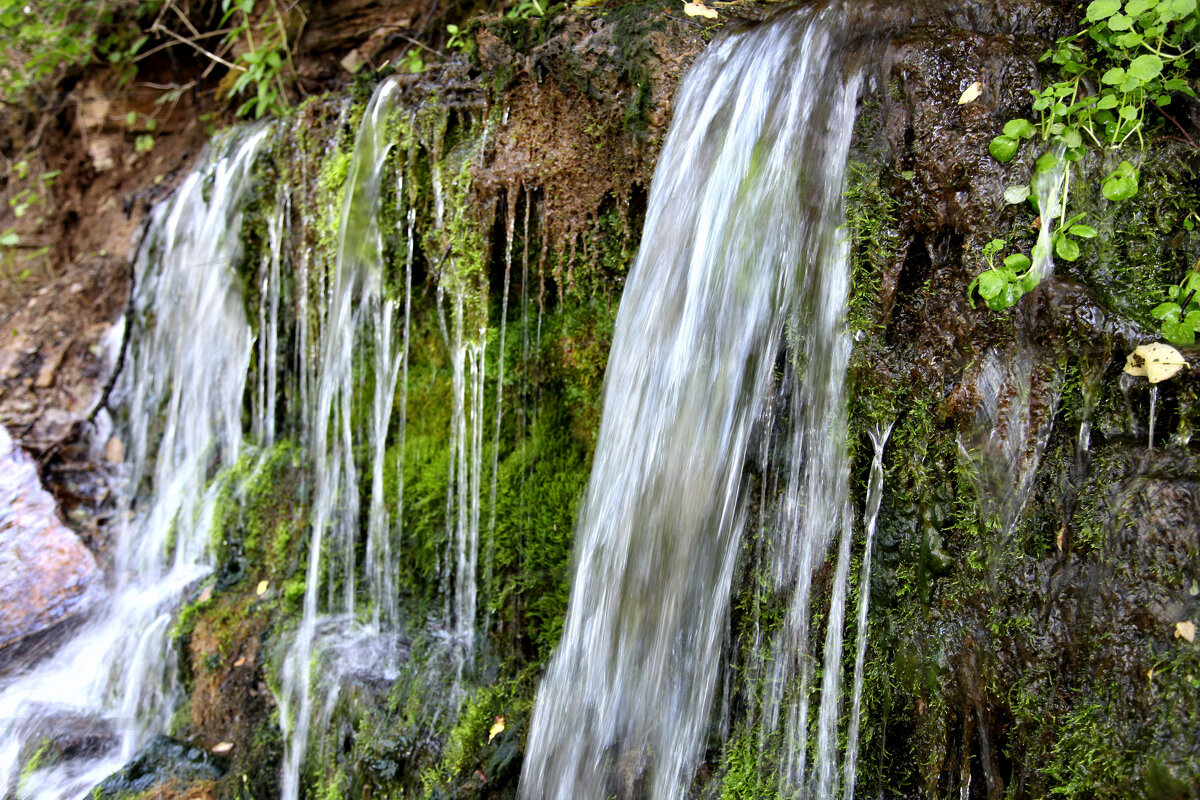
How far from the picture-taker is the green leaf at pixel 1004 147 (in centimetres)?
221

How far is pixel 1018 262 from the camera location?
214 centimetres

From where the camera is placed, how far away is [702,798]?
2.53 meters

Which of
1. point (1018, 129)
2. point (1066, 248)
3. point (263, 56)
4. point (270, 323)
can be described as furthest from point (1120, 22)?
point (263, 56)

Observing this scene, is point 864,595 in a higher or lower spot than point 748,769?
higher

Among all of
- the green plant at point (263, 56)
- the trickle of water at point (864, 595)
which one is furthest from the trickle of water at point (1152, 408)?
the green plant at point (263, 56)

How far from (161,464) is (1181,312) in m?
5.37

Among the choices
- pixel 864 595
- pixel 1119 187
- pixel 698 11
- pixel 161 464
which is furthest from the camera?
pixel 161 464

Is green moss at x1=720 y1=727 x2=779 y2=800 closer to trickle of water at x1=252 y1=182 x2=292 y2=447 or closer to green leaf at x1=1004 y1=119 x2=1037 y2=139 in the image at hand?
green leaf at x1=1004 y1=119 x2=1037 y2=139

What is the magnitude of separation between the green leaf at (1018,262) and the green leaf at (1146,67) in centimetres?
53

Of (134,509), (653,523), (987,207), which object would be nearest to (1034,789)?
(653,523)

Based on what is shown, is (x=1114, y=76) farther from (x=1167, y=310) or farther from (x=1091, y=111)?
(x=1167, y=310)

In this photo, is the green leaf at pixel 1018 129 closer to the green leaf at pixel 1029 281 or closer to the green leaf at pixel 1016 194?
the green leaf at pixel 1016 194

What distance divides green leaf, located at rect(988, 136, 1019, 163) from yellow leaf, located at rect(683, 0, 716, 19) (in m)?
1.32

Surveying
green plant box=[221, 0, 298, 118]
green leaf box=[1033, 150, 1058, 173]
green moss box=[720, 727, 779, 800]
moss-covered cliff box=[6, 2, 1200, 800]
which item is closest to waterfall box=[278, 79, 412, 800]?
moss-covered cliff box=[6, 2, 1200, 800]
